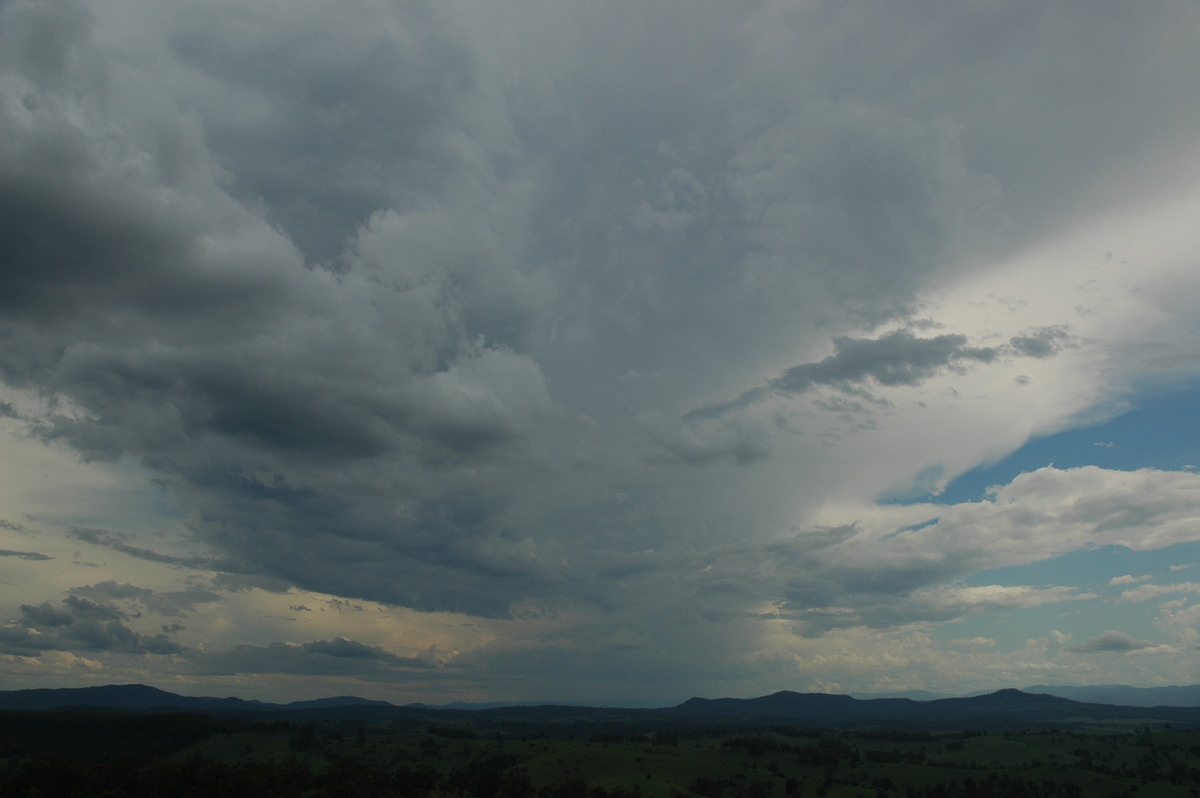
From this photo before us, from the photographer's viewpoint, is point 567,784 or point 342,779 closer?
point 342,779

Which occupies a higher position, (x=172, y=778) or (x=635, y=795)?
(x=172, y=778)

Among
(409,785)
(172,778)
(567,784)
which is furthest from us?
(567,784)

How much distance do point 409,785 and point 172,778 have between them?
46.6m

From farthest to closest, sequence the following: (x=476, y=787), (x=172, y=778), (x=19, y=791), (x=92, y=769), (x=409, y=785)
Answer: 1. (x=476, y=787)
2. (x=409, y=785)
3. (x=92, y=769)
4. (x=172, y=778)
5. (x=19, y=791)

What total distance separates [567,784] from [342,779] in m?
61.5

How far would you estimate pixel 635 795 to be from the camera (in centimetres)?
18900

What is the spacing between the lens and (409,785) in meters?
157

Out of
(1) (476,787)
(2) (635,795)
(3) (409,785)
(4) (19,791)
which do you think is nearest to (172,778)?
(4) (19,791)

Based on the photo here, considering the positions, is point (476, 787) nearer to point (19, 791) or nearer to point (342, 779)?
point (342, 779)

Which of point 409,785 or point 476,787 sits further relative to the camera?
point 476,787

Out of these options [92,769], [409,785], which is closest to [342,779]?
[409,785]

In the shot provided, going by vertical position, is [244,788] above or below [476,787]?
above

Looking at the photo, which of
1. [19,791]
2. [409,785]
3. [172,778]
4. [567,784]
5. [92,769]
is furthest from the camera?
[567,784]

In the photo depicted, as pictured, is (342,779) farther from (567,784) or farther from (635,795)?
(635,795)
